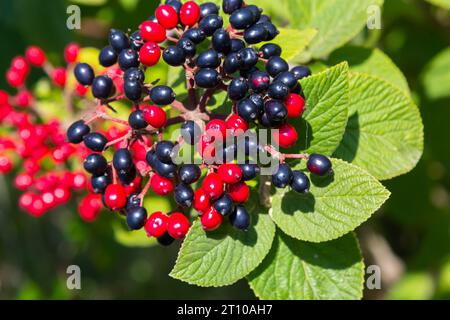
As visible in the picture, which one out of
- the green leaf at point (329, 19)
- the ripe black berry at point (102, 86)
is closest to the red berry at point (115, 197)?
the ripe black berry at point (102, 86)

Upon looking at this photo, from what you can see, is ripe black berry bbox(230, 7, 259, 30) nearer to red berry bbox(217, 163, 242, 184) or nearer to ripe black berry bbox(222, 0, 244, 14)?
ripe black berry bbox(222, 0, 244, 14)

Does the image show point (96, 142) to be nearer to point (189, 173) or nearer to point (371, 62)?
point (189, 173)

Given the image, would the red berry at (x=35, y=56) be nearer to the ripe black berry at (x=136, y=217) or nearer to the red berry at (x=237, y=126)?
the ripe black berry at (x=136, y=217)

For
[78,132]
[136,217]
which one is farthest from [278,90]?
[78,132]

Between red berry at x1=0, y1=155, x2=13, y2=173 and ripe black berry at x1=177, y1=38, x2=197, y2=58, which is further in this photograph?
red berry at x1=0, y1=155, x2=13, y2=173

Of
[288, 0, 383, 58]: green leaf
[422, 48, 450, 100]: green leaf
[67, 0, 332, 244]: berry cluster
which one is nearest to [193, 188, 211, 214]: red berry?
[67, 0, 332, 244]: berry cluster
